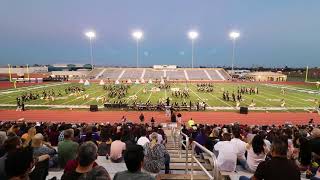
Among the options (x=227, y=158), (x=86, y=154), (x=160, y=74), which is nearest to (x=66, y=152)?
(x=86, y=154)

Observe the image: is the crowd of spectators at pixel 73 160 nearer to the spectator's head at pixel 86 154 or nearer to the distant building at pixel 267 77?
the spectator's head at pixel 86 154

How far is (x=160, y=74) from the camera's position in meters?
102

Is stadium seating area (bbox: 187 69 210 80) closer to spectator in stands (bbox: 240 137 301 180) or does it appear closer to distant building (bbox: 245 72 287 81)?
distant building (bbox: 245 72 287 81)

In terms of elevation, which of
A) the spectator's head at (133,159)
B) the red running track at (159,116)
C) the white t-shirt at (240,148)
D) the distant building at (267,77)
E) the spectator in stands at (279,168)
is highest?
the spectator's head at (133,159)

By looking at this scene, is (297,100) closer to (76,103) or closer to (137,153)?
(76,103)

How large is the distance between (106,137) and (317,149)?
22.4ft

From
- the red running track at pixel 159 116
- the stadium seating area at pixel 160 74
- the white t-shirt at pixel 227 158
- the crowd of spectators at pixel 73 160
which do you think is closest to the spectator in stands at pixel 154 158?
the crowd of spectators at pixel 73 160

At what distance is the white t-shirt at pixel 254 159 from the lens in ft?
25.3

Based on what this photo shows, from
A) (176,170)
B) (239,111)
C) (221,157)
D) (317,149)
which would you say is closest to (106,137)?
(176,170)

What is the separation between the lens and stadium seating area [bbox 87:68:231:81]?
310 feet

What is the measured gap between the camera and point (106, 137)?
11602 millimetres

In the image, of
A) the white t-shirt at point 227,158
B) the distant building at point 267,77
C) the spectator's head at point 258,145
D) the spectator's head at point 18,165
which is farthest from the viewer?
the distant building at point 267,77

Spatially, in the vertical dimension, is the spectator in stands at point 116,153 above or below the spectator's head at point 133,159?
below

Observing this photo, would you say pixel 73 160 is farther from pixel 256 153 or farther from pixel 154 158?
pixel 256 153
